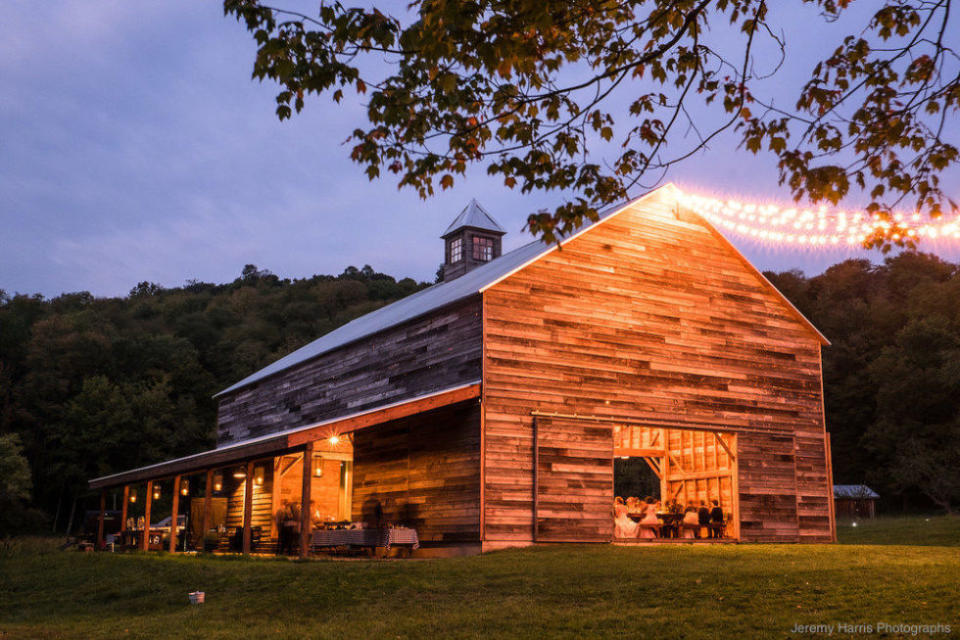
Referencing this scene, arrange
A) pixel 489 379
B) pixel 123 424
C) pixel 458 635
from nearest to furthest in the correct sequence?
1. pixel 458 635
2. pixel 489 379
3. pixel 123 424

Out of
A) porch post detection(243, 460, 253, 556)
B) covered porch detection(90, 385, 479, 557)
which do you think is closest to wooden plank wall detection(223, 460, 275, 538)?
covered porch detection(90, 385, 479, 557)

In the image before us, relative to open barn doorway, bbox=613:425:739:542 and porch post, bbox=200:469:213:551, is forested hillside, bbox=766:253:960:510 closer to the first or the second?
open barn doorway, bbox=613:425:739:542

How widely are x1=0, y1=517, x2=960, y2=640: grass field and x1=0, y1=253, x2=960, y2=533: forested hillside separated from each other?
28.4m

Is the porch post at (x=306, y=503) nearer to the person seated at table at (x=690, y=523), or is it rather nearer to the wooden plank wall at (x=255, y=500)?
the wooden plank wall at (x=255, y=500)

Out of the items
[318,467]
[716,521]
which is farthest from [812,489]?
[318,467]

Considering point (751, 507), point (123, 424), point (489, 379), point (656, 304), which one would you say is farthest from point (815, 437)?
point (123, 424)

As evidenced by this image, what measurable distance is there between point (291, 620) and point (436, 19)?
784cm

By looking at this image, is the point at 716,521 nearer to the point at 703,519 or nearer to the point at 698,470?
the point at 703,519

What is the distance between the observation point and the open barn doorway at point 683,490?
20.1 m

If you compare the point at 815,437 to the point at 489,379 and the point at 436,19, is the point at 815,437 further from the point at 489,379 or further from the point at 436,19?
the point at 436,19

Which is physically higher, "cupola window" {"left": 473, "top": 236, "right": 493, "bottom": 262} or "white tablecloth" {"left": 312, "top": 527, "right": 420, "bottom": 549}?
"cupola window" {"left": 473, "top": 236, "right": 493, "bottom": 262}

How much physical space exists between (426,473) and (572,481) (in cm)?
308

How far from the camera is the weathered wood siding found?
1884 cm

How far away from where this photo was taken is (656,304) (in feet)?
66.0
